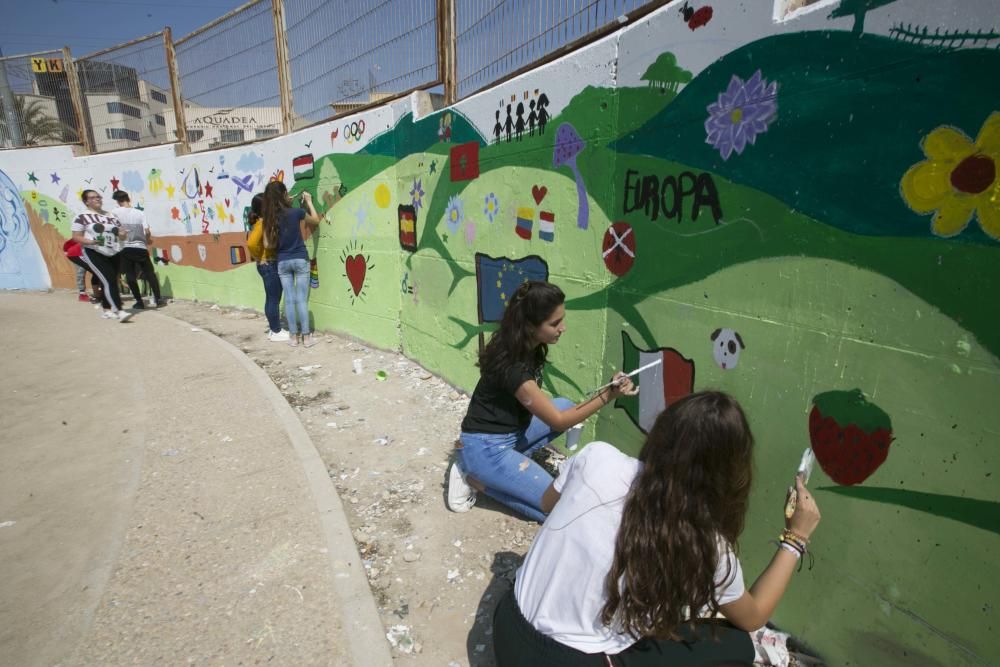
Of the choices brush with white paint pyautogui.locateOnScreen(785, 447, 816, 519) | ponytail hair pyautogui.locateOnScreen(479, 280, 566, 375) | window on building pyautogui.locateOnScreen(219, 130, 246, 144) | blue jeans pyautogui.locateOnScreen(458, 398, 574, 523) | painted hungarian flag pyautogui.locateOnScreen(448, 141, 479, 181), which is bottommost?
blue jeans pyautogui.locateOnScreen(458, 398, 574, 523)

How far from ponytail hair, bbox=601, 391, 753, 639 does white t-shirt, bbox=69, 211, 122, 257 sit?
31.2 feet

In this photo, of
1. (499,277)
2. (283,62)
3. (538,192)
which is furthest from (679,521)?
(283,62)

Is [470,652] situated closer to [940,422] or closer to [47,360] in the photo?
[940,422]

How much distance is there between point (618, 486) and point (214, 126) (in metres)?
9.69

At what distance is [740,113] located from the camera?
7.31ft

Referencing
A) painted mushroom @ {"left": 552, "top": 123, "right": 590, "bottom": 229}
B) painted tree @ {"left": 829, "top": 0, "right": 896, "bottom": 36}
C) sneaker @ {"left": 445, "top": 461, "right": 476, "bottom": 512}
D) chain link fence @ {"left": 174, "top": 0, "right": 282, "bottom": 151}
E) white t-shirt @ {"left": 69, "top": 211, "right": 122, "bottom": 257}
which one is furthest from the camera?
white t-shirt @ {"left": 69, "top": 211, "right": 122, "bottom": 257}

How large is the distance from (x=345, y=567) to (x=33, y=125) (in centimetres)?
1395

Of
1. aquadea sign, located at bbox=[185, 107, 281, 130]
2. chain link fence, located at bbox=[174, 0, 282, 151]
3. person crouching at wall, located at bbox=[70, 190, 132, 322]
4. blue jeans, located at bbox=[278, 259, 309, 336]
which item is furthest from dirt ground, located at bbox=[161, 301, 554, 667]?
chain link fence, located at bbox=[174, 0, 282, 151]

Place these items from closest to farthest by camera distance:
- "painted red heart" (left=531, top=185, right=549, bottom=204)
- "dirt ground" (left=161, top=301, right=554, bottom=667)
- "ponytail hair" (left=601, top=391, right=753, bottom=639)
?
"ponytail hair" (left=601, top=391, right=753, bottom=639) → "dirt ground" (left=161, top=301, right=554, bottom=667) → "painted red heart" (left=531, top=185, right=549, bottom=204)

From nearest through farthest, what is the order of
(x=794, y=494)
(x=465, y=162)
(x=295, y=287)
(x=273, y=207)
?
1. (x=794, y=494)
2. (x=465, y=162)
3. (x=273, y=207)
4. (x=295, y=287)

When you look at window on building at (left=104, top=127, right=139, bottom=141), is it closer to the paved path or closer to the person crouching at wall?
the person crouching at wall

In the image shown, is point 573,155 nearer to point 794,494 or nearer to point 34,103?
point 794,494

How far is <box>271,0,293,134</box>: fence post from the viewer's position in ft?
23.1

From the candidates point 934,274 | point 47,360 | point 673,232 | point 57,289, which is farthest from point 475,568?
point 57,289
